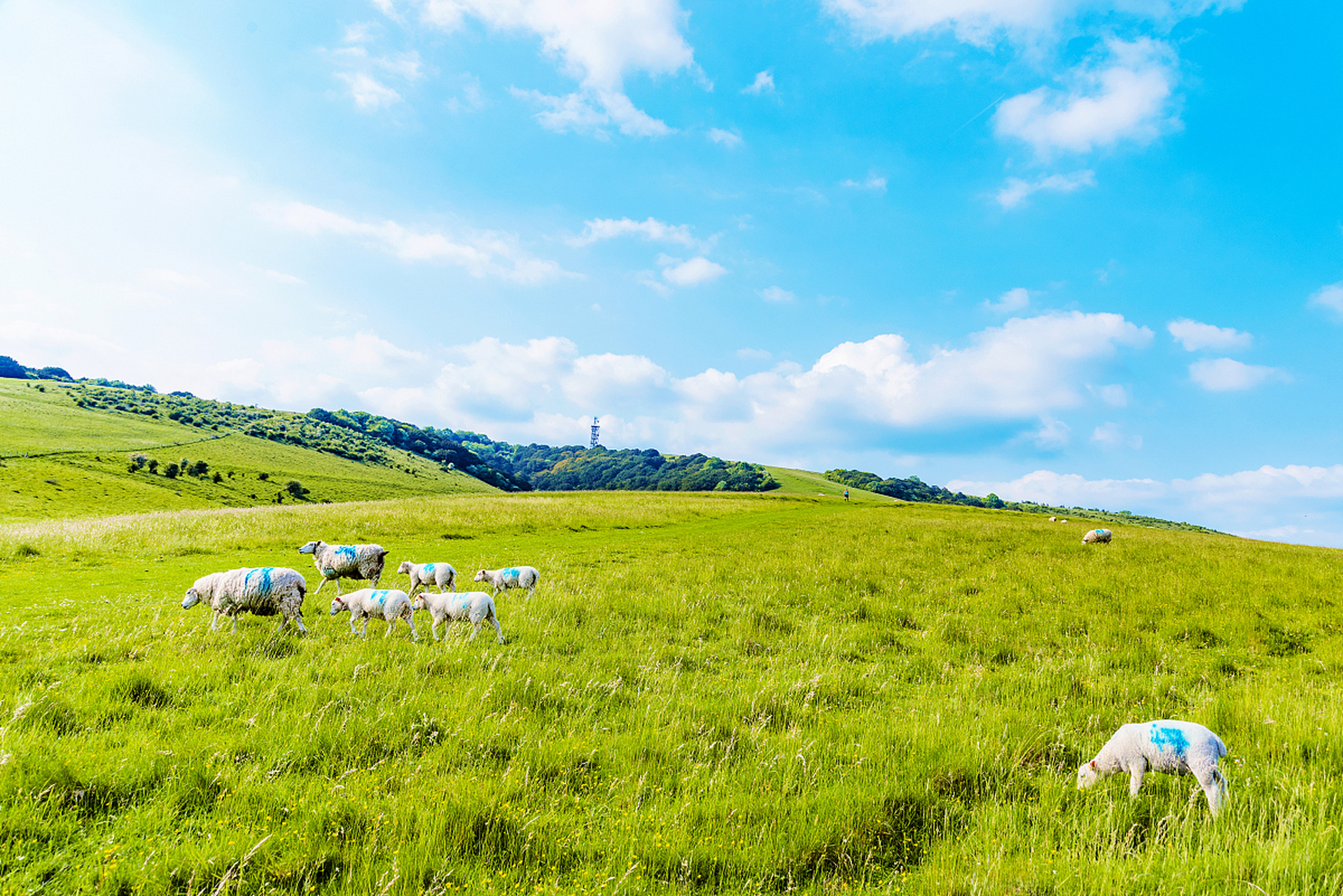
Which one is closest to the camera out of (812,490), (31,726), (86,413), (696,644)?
(31,726)

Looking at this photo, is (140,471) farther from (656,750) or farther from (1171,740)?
(1171,740)

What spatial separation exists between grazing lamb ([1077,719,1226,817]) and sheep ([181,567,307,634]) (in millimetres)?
11297

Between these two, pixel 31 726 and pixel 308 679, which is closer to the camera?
pixel 31 726

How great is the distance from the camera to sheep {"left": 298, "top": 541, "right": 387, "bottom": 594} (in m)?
15.6

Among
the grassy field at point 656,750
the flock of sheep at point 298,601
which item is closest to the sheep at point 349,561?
the grassy field at point 656,750

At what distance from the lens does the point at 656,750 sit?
5500 millimetres

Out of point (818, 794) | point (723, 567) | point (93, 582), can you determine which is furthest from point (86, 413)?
point (818, 794)

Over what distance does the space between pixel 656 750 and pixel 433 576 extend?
10.7m

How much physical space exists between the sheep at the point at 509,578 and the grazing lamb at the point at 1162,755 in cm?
1222

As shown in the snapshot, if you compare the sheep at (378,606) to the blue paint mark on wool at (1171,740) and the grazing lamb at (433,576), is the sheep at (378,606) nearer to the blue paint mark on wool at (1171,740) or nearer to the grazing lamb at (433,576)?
the grazing lamb at (433,576)

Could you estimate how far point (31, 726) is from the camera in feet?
17.0

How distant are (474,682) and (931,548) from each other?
22455 millimetres

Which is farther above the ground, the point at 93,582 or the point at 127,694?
the point at 127,694

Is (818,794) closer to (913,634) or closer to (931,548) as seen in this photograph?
(913,634)
